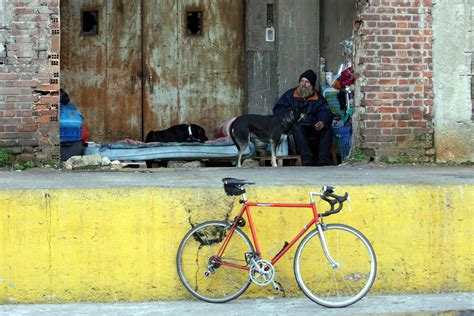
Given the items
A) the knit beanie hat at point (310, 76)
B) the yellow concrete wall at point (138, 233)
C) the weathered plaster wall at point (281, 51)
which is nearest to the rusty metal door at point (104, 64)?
the weathered plaster wall at point (281, 51)

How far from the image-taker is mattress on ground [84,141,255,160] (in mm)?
11266

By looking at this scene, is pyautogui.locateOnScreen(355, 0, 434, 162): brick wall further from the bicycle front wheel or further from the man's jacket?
the bicycle front wheel

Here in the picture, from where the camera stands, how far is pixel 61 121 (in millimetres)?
10844

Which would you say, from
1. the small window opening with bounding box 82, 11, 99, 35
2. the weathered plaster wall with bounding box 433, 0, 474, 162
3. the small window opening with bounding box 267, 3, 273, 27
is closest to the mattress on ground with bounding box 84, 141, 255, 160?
the small window opening with bounding box 82, 11, 99, 35

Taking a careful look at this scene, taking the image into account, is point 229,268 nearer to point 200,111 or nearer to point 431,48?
point 431,48

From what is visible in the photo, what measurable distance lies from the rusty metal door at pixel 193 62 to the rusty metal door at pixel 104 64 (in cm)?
16

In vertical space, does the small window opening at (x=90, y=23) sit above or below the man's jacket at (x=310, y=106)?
above

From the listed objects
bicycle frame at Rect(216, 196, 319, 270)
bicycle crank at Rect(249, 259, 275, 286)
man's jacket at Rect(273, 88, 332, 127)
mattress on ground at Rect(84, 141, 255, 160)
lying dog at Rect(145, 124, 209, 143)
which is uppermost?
man's jacket at Rect(273, 88, 332, 127)

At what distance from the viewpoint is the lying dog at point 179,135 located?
12.0 m

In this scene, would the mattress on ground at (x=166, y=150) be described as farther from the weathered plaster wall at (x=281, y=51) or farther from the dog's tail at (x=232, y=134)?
the weathered plaster wall at (x=281, y=51)

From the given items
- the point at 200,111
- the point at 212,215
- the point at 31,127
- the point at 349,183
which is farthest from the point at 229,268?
the point at 200,111

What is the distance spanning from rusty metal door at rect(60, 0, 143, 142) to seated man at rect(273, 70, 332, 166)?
2.06 m

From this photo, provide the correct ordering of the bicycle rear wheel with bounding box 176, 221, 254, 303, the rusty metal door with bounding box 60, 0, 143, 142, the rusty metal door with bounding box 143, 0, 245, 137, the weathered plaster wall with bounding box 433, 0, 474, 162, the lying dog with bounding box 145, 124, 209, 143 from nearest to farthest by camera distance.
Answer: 1. the bicycle rear wheel with bounding box 176, 221, 254, 303
2. the weathered plaster wall with bounding box 433, 0, 474, 162
3. the lying dog with bounding box 145, 124, 209, 143
4. the rusty metal door with bounding box 60, 0, 143, 142
5. the rusty metal door with bounding box 143, 0, 245, 137

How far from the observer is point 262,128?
11344mm
